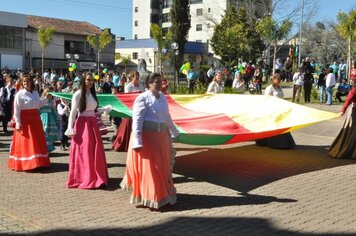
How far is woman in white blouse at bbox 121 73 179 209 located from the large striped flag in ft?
6.05

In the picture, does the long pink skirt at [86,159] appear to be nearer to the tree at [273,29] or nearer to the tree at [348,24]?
the tree at [348,24]

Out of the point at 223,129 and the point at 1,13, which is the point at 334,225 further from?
the point at 1,13

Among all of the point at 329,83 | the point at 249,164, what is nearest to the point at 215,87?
the point at 249,164

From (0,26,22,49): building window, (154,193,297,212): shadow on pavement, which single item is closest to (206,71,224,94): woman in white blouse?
(154,193,297,212): shadow on pavement

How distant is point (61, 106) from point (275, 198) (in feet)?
19.3

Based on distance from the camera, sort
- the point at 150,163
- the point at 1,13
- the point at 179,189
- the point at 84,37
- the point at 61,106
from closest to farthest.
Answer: the point at 150,163
the point at 179,189
the point at 61,106
the point at 1,13
the point at 84,37

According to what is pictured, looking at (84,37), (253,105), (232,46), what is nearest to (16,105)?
(253,105)

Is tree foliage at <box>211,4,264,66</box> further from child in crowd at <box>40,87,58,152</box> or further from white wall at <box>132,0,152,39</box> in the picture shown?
child in crowd at <box>40,87,58,152</box>

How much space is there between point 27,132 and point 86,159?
180 centimetres

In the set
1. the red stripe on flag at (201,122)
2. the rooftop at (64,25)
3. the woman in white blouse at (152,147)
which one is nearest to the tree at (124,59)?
the rooftop at (64,25)

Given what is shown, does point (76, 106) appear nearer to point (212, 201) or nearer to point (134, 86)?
point (212, 201)

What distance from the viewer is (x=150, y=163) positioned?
6.06 metres

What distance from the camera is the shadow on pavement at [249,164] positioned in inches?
312

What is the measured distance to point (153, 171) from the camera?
19.9 feet
